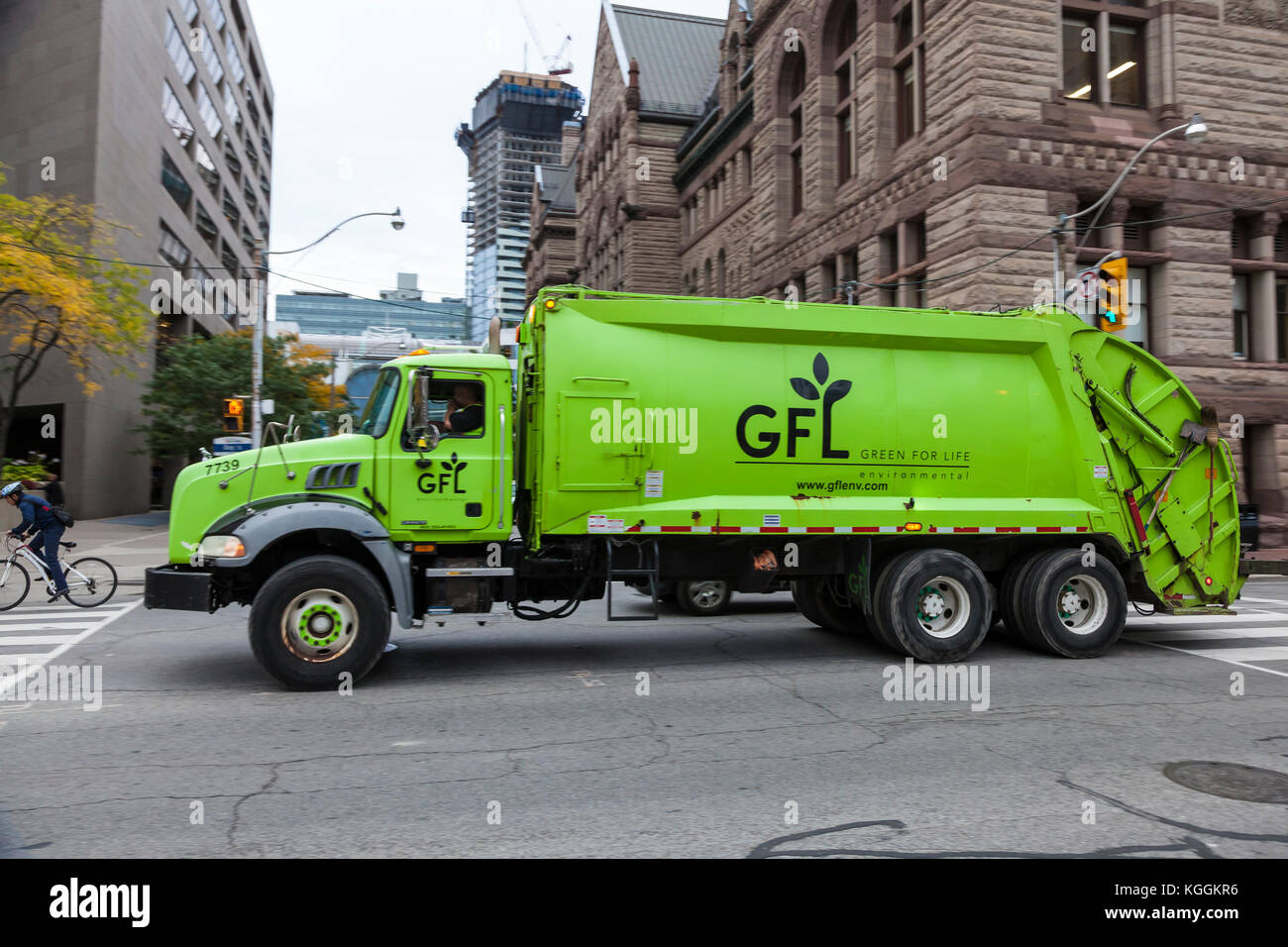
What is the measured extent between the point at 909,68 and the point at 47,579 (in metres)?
23.6

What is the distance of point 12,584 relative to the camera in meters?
13.1

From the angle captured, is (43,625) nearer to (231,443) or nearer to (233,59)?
(231,443)

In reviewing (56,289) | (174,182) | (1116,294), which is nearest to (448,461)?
(1116,294)

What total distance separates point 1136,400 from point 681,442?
5.06 metres

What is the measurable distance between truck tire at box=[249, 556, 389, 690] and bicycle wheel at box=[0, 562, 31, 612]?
25.7 feet

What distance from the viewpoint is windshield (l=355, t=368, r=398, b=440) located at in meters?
8.11

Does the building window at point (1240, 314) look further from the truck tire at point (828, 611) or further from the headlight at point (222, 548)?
the headlight at point (222, 548)

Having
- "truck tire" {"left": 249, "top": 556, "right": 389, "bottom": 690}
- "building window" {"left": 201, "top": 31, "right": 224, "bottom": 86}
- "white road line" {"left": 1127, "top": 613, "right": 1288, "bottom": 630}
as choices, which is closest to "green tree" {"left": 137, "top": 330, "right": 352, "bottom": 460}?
"building window" {"left": 201, "top": 31, "right": 224, "bottom": 86}

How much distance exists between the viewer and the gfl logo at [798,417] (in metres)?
8.62

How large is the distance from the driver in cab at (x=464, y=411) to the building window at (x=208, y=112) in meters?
46.0

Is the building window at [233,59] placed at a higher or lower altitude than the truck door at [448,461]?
higher

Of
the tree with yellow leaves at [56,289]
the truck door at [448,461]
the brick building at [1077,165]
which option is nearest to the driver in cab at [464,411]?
the truck door at [448,461]
